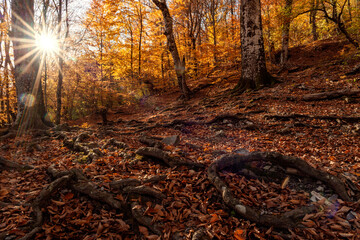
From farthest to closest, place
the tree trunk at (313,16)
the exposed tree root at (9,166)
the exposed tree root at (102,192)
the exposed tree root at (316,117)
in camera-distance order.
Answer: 1. the tree trunk at (313,16)
2. the exposed tree root at (316,117)
3. the exposed tree root at (9,166)
4. the exposed tree root at (102,192)

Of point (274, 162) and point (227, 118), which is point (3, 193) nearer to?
point (274, 162)

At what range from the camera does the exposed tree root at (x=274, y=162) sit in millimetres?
2260

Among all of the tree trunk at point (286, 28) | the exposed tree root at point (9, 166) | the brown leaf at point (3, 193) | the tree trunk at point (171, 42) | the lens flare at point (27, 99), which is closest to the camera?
the brown leaf at point (3, 193)

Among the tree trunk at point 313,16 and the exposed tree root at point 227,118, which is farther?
the tree trunk at point 313,16

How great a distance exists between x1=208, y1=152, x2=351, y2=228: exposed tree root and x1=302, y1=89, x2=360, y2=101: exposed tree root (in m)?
4.66

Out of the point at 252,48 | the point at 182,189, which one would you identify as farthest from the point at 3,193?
the point at 252,48

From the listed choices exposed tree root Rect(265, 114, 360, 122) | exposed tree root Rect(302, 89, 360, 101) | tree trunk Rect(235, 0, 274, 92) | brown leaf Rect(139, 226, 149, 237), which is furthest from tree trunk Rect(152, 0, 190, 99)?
brown leaf Rect(139, 226, 149, 237)

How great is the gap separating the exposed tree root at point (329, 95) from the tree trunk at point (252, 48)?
2279 mm

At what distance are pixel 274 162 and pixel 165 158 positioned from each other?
2.00 metres

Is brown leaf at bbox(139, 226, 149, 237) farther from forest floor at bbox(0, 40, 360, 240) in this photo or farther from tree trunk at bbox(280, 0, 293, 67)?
tree trunk at bbox(280, 0, 293, 67)

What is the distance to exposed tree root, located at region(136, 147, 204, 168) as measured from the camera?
3.42 m

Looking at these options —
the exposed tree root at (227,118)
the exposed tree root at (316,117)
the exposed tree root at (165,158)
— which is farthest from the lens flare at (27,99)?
the exposed tree root at (316,117)

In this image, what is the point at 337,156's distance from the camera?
148 inches

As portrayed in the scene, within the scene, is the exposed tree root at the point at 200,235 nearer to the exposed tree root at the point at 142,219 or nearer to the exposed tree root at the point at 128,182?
the exposed tree root at the point at 142,219
